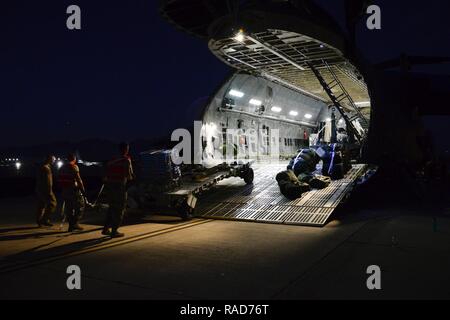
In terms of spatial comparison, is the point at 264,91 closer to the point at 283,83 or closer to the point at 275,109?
the point at 283,83

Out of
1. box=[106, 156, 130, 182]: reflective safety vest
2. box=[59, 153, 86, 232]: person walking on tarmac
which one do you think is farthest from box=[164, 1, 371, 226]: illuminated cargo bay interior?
box=[59, 153, 86, 232]: person walking on tarmac

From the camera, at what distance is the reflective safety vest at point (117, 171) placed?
7215 millimetres

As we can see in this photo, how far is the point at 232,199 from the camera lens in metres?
11.0

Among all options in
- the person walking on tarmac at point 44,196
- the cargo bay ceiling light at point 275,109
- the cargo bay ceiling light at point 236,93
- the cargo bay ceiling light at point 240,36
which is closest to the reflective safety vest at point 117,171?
the person walking on tarmac at point 44,196

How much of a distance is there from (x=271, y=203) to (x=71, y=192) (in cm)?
554

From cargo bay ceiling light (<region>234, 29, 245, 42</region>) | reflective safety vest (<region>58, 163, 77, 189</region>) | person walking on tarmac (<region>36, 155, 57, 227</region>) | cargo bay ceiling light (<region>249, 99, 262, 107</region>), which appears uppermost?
cargo bay ceiling light (<region>234, 29, 245, 42</region>)

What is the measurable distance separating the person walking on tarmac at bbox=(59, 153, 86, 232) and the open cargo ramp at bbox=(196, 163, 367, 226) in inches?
130

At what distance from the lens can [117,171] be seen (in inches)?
284

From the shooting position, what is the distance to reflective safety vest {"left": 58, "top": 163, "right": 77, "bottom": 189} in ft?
25.5

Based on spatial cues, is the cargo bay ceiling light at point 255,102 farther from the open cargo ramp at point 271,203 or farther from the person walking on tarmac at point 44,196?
the person walking on tarmac at point 44,196

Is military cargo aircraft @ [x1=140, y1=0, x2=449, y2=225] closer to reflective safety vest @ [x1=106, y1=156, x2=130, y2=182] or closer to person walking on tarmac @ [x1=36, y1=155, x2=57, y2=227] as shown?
reflective safety vest @ [x1=106, y1=156, x2=130, y2=182]

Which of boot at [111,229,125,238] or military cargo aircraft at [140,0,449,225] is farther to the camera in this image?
military cargo aircraft at [140,0,449,225]

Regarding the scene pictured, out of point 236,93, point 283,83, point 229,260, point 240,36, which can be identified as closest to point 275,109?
point 283,83
